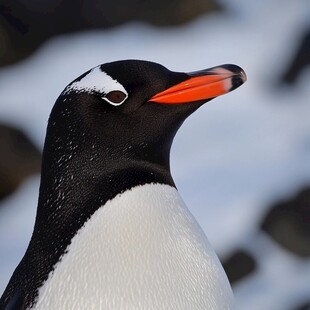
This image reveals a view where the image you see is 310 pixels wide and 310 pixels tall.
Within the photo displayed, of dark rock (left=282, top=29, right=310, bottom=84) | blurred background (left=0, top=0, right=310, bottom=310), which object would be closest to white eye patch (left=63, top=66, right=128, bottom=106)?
blurred background (left=0, top=0, right=310, bottom=310)

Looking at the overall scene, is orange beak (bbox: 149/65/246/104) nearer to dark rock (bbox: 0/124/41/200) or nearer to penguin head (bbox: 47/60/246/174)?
penguin head (bbox: 47/60/246/174)

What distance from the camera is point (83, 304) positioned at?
1.96 m

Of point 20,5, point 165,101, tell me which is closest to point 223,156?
point 20,5

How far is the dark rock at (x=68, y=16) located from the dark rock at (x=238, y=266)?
1851mm

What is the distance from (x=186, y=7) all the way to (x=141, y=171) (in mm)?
4836

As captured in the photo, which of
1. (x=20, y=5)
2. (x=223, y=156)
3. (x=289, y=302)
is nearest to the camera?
(x=289, y=302)

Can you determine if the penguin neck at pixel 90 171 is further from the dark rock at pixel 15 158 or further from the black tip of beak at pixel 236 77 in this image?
the dark rock at pixel 15 158

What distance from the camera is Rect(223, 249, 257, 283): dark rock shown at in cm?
525

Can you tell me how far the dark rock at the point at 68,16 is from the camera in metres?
6.27

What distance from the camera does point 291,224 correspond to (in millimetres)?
5617

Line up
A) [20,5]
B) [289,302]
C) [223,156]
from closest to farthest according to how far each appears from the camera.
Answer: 1. [289,302]
2. [223,156]
3. [20,5]

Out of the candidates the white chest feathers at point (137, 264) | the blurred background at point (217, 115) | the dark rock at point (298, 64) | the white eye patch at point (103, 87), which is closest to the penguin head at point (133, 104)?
the white eye patch at point (103, 87)

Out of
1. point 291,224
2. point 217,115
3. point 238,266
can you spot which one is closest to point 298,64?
point 217,115

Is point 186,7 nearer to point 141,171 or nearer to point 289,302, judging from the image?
point 289,302
